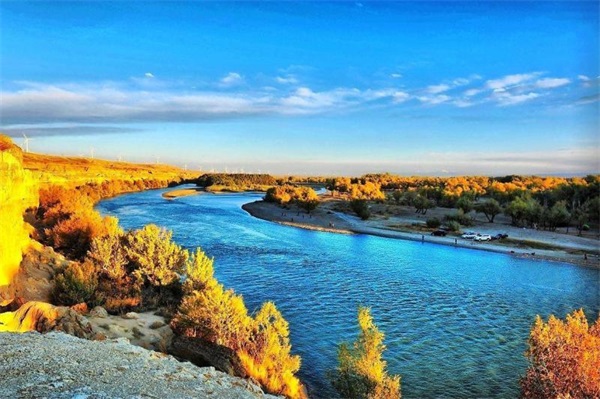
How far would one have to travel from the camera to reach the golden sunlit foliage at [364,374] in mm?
14442

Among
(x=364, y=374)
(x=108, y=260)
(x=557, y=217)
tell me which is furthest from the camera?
(x=557, y=217)

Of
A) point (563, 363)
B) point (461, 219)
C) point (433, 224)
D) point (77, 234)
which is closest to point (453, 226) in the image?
point (433, 224)

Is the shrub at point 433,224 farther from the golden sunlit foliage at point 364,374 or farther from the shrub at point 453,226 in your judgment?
the golden sunlit foliage at point 364,374

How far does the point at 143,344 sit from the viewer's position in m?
16.2

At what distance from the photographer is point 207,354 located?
1535 centimetres

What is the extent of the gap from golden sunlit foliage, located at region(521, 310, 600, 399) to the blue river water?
4523 millimetres

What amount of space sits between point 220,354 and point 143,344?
3.02m

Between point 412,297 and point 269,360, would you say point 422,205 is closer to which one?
point 412,297

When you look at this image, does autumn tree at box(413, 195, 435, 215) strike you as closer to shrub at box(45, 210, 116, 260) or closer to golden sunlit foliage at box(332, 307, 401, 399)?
shrub at box(45, 210, 116, 260)

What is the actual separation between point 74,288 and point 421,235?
52077 mm

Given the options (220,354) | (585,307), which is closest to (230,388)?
(220,354)

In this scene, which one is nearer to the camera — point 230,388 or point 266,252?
point 230,388

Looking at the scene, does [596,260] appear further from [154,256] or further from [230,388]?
[230,388]

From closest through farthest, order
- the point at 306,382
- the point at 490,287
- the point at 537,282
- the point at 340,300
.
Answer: the point at 306,382 → the point at 340,300 → the point at 490,287 → the point at 537,282
